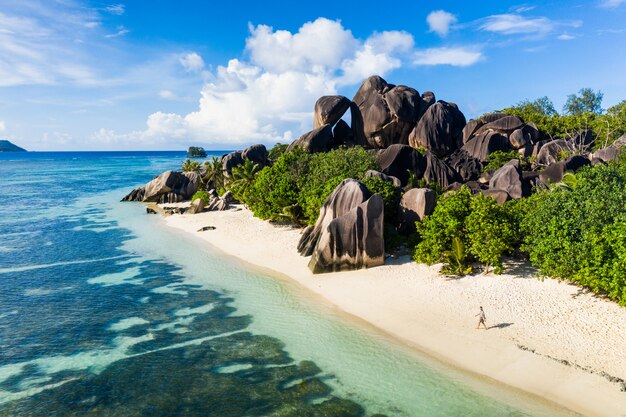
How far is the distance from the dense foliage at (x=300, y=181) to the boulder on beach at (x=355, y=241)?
6.75 m

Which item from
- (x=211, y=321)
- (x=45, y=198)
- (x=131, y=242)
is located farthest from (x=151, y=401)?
(x=45, y=198)

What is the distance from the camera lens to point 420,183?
38844 millimetres

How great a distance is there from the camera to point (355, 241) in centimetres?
2491

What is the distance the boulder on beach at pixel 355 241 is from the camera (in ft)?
80.7

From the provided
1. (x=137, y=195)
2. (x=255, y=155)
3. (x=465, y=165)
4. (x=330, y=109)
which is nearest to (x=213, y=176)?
(x=255, y=155)

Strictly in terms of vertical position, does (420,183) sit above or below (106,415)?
above

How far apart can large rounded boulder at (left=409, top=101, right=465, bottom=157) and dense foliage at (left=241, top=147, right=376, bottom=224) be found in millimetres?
18694

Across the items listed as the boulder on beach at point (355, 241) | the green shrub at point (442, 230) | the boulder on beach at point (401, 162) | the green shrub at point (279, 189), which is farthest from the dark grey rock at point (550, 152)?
the boulder on beach at point (355, 241)

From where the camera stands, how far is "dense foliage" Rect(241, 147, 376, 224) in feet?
111

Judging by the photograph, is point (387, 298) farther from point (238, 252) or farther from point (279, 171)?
point (279, 171)

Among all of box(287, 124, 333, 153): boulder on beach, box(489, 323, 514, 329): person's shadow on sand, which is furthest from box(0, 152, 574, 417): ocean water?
box(287, 124, 333, 153): boulder on beach

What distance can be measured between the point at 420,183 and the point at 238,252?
61.1ft

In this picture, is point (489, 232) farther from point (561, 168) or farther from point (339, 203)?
point (561, 168)

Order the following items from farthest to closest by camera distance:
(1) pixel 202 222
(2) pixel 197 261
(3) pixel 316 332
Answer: (1) pixel 202 222, (2) pixel 197 261, (3) pixel 316 332
